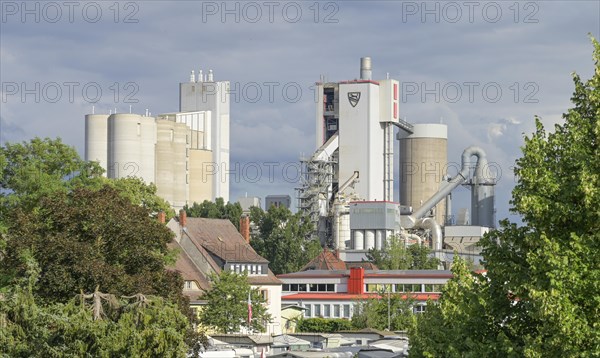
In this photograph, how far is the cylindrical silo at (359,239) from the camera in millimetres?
176788

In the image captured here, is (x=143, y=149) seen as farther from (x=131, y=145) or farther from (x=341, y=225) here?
(x=341, y=225)

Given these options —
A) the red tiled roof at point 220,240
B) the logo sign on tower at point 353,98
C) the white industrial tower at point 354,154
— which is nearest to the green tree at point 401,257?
the white industrial tower at point 354,154

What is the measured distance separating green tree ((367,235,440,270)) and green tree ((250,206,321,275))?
8.20m

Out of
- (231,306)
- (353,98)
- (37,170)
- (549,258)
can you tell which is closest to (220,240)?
(231,306)

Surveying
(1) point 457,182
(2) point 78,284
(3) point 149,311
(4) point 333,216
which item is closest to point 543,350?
(3) point 149,311

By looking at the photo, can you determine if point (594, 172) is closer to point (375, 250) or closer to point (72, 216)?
point (72, 216)

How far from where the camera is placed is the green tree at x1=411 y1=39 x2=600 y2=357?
992 inches

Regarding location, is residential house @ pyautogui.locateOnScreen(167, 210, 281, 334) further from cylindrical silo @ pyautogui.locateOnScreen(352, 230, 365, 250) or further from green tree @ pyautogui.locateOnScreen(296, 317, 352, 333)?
cylindrical silo @ pyautogui.locateOnScreen(352, 230, 365, 250)

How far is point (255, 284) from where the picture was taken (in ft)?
367

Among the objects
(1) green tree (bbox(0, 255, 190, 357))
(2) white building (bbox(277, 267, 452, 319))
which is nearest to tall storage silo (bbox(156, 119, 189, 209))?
(2) white building (bbox(277, 267, 452, 319))

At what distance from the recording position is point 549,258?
25.5 meters

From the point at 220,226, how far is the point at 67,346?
3135 inches

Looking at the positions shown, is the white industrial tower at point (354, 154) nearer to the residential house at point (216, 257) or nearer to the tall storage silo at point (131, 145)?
the tall storage silo at point (131, 145)

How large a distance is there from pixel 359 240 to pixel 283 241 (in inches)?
637
